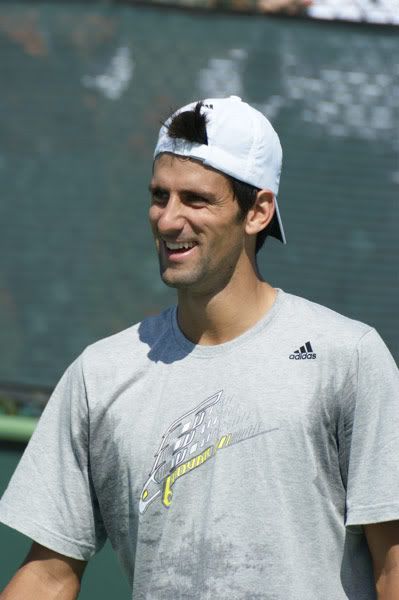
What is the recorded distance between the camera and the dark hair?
9.80 ft

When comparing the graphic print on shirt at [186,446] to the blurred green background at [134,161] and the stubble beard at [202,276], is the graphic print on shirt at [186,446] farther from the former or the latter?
the blurred green background at [134,161]

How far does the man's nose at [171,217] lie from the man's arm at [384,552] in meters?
0.84

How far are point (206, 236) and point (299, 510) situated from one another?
0.70m

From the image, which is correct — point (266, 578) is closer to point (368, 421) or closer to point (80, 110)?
point (368, 421)

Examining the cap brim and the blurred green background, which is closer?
the cap brim

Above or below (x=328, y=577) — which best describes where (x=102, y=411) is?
above

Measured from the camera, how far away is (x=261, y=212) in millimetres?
3078

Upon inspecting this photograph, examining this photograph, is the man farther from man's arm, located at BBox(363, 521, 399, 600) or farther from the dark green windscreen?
the dark green windscreen

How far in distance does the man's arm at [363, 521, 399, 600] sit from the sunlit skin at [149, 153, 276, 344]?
597mm

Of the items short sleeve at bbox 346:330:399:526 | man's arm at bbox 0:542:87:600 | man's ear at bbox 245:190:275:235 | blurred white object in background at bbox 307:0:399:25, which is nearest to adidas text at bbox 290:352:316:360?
short sleeve at bbox 346:330:399:526

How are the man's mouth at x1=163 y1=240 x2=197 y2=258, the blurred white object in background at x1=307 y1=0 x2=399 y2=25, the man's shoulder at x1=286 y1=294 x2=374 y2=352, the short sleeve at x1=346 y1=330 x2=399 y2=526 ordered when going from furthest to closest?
the blurred white object in background at x1=307 y1=0 x2=399 y2=25
the man's mouth at x1=163 y1=240 x2=197 y2=258
the man's shoulder at x1=286 y1=294 x2=374 y2=352
the short sleeve at x1=346 y1=330 x2=399 y2=526

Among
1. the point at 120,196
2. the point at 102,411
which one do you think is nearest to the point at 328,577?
the point at 102,411

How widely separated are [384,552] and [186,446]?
520 mm

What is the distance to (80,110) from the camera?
474cm
